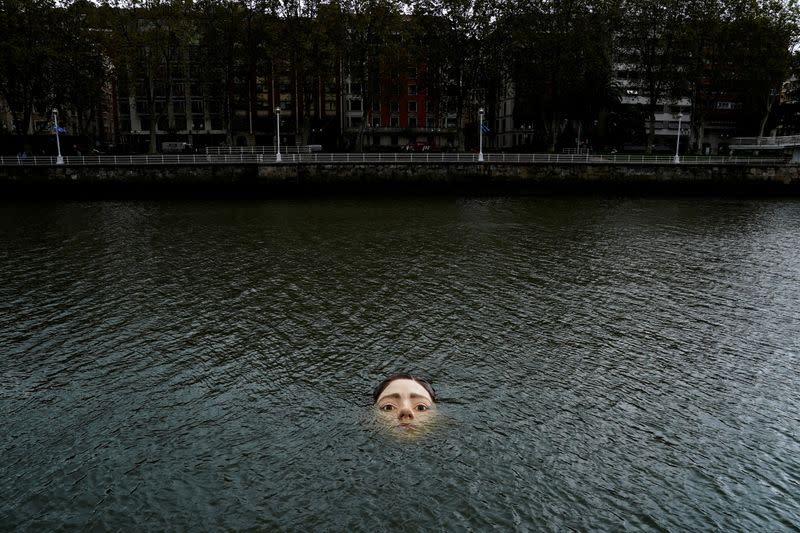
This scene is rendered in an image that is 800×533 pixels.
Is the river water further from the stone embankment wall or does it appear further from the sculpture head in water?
the stone embankment wall

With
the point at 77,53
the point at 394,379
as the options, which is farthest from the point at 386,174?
the point at 394,379

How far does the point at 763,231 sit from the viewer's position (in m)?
37.9

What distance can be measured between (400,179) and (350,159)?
5.27 metres

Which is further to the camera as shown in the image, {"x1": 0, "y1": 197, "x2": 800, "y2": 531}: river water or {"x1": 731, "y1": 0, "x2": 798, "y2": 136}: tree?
{"x1": 731, "y1": 0, "x2": 798, "y2": 136}: tree

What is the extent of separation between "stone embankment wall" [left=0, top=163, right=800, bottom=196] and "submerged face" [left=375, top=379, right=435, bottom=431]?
45.7 meters

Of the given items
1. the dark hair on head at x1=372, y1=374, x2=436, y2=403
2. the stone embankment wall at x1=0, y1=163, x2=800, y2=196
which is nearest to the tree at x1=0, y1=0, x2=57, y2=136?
the stone embankment wall at x1=0, y1=163, x2=800, y2=196

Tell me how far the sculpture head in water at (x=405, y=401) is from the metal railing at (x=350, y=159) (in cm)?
4572

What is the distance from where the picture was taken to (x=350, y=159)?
5862 cm

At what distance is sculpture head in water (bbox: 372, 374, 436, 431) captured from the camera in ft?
42.0

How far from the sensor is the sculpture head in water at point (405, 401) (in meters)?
12.8

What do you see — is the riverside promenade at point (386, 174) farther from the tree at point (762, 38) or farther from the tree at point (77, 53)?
the tree at point (762, 38)

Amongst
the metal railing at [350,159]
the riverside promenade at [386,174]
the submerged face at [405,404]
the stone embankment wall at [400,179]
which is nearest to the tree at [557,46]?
the metal railing at [350,159]

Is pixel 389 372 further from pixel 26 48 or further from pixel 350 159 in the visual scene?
pixel 26 48

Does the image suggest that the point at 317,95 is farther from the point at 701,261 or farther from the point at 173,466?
the point at 173,466
